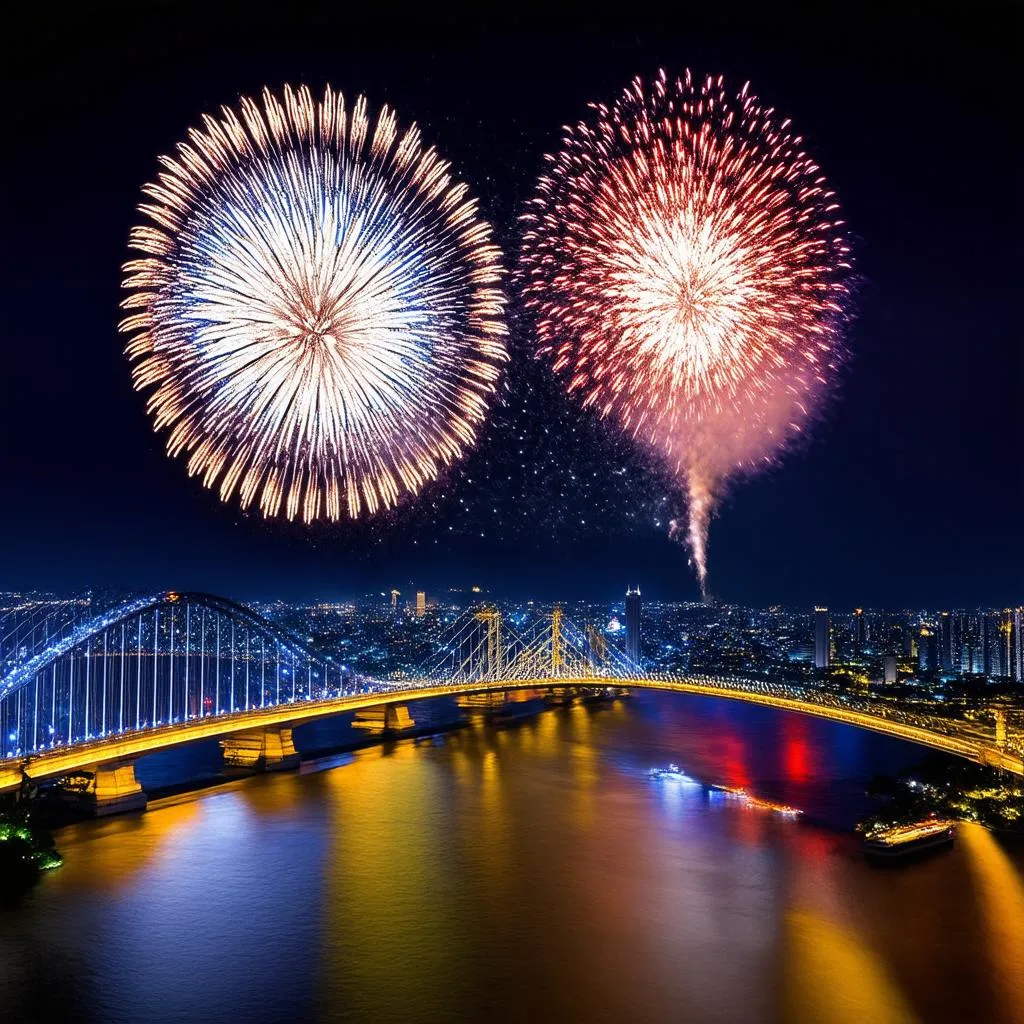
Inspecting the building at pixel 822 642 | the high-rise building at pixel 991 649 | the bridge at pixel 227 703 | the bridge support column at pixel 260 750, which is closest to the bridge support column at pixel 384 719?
the bridge at pixel 227 703

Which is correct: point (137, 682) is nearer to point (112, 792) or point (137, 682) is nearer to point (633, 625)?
point (112, 792)

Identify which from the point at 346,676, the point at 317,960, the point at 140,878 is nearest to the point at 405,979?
the point at 317,960

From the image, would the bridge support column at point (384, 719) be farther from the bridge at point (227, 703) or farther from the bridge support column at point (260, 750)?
the bridge support column at point (260, 750)

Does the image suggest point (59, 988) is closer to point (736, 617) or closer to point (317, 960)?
point (317, 960)

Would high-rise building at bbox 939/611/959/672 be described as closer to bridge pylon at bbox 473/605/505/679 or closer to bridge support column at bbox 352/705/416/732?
bridge pylon at bbox 473/605/505/679

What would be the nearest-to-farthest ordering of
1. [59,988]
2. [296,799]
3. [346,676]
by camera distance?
1. [59,988]
2. [296,799]
3. [346,676]

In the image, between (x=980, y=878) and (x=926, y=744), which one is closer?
(x=980, y=878)

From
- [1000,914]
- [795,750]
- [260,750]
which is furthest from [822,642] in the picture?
[1000,914]

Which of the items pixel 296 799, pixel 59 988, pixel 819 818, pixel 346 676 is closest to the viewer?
pixel 59 988
